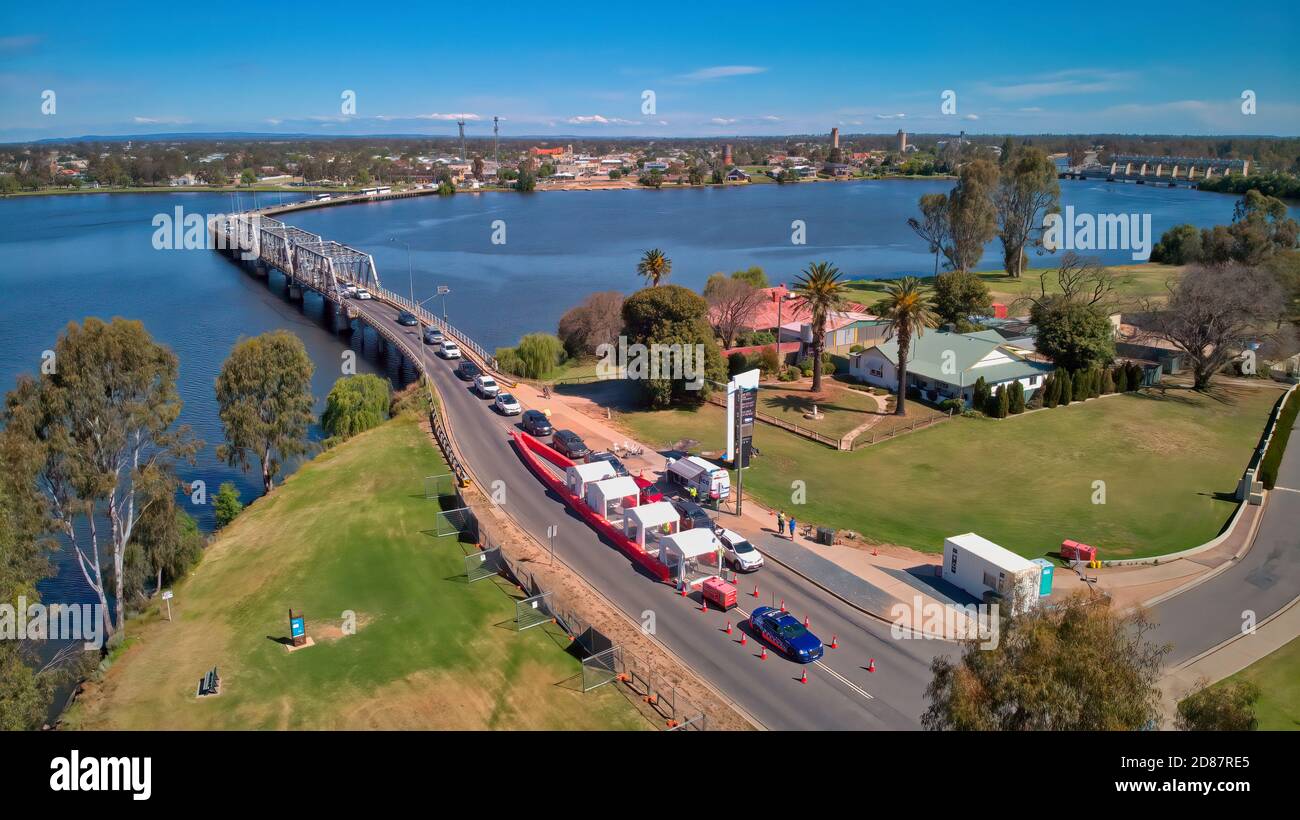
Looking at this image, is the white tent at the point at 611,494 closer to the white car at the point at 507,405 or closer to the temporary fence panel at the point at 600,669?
the temporary fence panel at the point at 600,669

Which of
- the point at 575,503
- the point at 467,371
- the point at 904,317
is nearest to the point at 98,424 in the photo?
the point at 575,503

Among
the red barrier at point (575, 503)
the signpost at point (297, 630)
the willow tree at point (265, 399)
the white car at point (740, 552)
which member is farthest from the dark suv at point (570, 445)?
the signpost at point (297, 630)

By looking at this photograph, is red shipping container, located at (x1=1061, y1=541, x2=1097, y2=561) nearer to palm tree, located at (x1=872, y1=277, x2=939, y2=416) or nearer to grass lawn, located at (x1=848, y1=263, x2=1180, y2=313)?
palm tree, located at (x1=872, y1=277, x2=939, y2=416)

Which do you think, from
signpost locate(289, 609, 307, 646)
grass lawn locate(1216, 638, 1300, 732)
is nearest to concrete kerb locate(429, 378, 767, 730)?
signpost locate(289, 609, 307, 646)

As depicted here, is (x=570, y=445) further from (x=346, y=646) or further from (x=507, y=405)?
(x=346, y=646)

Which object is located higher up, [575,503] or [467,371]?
[467,371]

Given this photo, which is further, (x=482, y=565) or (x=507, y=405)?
(x=507, y=405)

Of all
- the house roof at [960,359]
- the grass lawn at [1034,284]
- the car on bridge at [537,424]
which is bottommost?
the car on bridge at [537,424]
